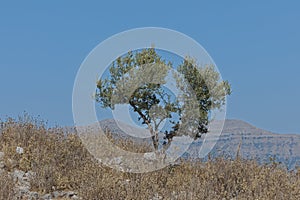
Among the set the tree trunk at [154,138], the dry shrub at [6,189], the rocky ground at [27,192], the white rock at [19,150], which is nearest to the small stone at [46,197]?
the rocky ground at [27,192]

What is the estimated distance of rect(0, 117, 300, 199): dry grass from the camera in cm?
975

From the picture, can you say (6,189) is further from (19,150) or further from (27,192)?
(19,150)

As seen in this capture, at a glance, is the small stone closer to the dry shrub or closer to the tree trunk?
the dry shrub

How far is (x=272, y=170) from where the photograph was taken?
12695 mm

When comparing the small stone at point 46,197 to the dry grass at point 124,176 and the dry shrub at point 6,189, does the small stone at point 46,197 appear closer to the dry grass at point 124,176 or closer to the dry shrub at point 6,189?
the dry grass at point 124,176

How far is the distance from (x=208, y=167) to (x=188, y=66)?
7.15m

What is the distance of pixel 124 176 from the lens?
38.7 ft

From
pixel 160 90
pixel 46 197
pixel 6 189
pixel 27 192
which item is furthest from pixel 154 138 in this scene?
pixel 6 189

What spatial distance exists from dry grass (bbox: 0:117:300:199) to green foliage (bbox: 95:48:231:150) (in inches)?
149

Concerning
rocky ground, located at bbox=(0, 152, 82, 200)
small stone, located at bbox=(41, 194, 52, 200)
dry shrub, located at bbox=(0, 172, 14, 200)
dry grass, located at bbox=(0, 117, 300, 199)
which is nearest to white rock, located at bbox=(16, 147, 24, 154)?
dry grass, located at bbox=(0, 117, 300, 199)

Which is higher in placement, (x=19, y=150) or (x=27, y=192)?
(x=19, y=150)

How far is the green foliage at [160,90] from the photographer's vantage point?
17656mm

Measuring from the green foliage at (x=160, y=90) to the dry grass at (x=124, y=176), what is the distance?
378 cm

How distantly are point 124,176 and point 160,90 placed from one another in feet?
21.8
